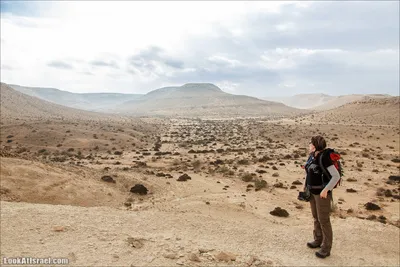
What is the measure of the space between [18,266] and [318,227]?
6.77m

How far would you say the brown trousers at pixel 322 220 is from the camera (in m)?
6.80

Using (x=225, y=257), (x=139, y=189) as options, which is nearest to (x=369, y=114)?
(x=139, y=189)

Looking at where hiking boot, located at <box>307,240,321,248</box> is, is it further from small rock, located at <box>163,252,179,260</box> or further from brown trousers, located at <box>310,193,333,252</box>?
small rock, located at <box>163,252,179,260</box>

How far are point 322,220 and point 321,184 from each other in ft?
3.06

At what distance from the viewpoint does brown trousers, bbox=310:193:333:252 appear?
22.3ft

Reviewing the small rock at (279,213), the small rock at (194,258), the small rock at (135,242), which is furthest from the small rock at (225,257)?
the small rock at (279,213)

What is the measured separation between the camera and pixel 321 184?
672cm

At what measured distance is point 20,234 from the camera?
7316 mm

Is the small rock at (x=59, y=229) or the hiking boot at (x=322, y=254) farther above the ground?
the small rock at (x=59, y=229)

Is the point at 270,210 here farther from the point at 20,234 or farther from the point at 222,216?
the point at 20,234

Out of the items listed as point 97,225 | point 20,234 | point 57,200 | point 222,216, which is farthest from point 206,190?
point 20,234

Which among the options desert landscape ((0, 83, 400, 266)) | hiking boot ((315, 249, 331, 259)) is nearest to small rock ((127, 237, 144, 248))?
desert landscape ((0, 83, 400, 266))

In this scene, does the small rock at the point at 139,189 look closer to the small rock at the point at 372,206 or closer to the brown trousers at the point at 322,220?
the brown trousers at the point at 322,220

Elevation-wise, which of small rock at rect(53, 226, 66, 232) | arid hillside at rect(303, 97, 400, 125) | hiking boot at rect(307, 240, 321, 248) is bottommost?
hiking boot at rect(307, 240, 321, 248)
